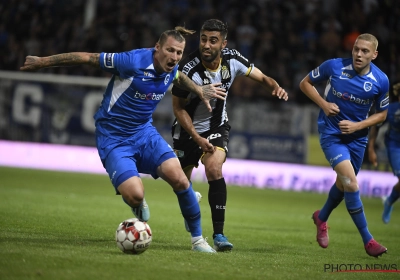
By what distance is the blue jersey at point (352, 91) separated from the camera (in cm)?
824

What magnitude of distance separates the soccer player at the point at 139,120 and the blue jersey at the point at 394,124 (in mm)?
5326

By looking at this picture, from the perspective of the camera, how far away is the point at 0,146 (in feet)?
60.0

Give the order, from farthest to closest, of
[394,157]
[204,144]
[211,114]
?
1. [394,157]
2. [211,114]
3. [204,144]

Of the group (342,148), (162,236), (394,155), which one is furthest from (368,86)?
(394,155)

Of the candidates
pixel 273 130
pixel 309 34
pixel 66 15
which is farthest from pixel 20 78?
pixel 309 34

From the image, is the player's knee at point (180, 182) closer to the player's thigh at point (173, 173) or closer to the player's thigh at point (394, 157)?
the player's thigh at point (173, 173)

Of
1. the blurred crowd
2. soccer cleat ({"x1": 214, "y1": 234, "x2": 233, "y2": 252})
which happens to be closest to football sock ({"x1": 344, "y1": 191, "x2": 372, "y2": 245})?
soccer cleat ({"x1": 214, "y1": 234, "x2": 233, "y2": 252})

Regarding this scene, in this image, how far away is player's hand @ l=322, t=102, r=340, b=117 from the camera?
816 cm

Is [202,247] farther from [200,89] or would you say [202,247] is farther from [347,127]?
[347,127]

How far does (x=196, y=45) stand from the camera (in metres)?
20.2

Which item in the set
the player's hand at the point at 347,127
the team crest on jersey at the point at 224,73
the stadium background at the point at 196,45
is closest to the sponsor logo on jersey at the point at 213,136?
the team crest on jersey at the point at 224,73

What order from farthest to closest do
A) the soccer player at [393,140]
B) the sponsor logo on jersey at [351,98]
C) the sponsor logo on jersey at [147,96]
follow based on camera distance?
the soccer player at [393,140]
the sponsor logo on jersey at [351,98]
the sponsor logo on jersey at [147,96]

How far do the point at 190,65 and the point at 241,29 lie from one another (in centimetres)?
1234

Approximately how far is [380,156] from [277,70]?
3.94 metres
